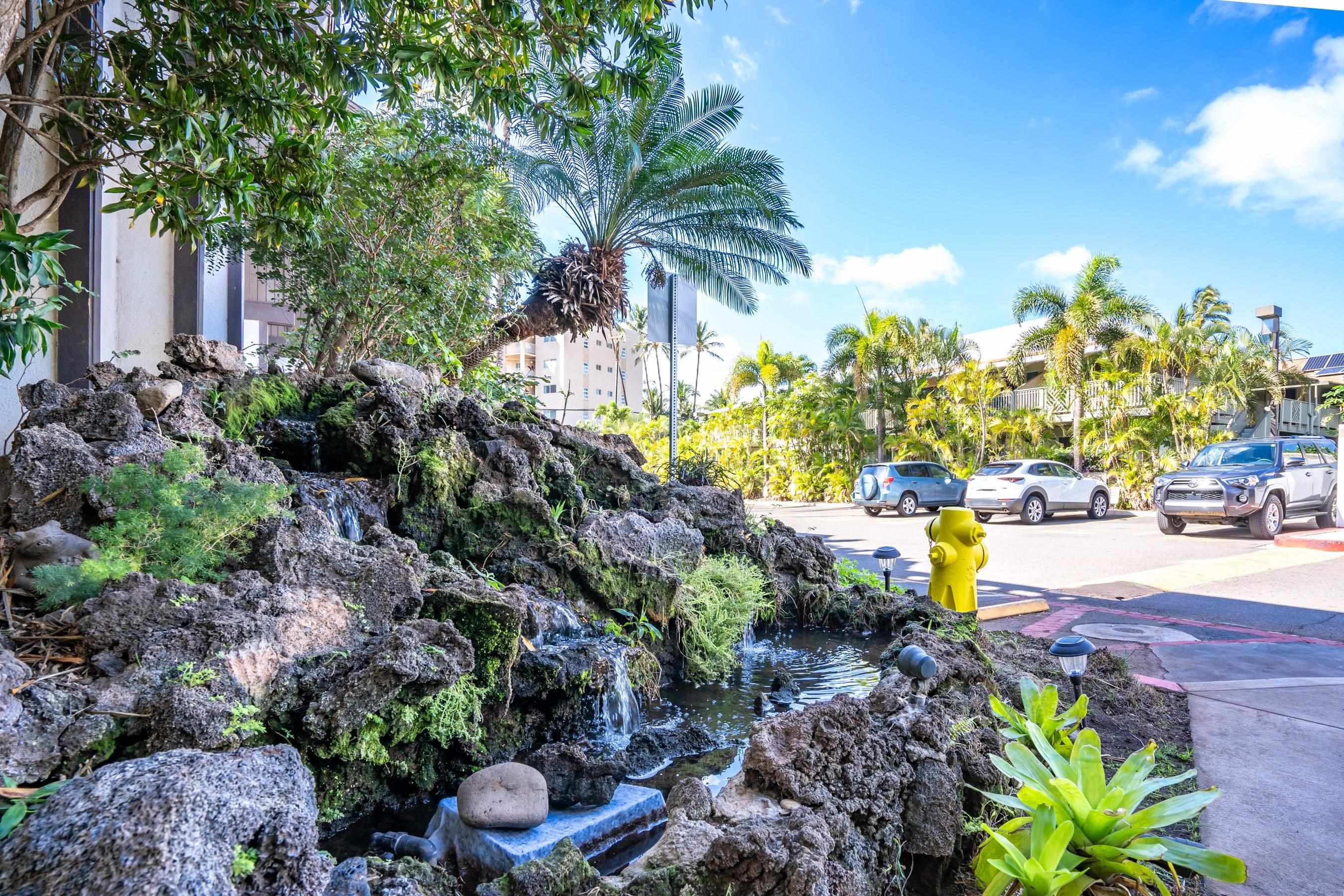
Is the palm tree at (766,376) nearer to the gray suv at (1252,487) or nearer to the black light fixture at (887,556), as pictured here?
the gray suv at (1252,487)

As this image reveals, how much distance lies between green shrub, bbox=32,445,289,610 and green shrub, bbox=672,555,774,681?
2.81 metres

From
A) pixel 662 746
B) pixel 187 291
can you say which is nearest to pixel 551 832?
pixel 662 746

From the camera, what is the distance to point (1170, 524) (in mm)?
14430

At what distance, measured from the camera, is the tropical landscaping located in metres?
2.03

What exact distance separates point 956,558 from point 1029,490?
45.1 feet

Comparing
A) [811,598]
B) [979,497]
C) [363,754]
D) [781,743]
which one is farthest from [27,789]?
[979,497]

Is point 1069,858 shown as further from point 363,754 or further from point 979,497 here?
point 979,497

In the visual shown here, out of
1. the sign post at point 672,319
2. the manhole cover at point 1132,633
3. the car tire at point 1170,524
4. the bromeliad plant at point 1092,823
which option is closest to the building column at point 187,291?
the sign post at point 672,319

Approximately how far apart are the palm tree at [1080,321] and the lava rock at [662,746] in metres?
24.0

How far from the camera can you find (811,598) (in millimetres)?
6316

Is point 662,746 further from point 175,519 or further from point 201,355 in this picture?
point 201,355

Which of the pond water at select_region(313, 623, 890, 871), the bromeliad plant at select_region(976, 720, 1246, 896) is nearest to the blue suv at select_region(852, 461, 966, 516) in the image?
the pond water at select_region(313, 623, 890, 871)

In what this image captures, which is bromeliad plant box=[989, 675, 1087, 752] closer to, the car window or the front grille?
the front grille

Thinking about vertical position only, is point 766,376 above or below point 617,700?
above
